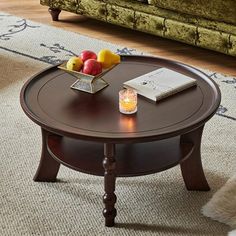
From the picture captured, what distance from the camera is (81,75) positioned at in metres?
2.17

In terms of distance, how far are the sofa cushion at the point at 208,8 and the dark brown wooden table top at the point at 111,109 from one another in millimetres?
1065

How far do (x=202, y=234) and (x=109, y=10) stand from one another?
2.20m

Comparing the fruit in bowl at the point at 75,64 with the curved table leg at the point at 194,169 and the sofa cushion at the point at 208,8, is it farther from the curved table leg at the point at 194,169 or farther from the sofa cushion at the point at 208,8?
the sofa cushion at the point at 208,8

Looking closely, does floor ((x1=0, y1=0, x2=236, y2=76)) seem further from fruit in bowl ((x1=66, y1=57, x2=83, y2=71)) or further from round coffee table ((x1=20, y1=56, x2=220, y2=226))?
fruit in bowl ((x1=66, y1=57, x2=83, y2=71))

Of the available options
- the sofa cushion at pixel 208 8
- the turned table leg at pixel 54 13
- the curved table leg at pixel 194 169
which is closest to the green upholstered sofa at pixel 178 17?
the sofa cushion at pixel 208 8

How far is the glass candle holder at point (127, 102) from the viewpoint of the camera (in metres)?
2.06

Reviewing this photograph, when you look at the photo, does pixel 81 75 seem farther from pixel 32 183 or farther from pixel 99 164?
pixel 32 183

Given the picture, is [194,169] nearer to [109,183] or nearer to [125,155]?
[125,155]

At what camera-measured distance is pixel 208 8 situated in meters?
3.42

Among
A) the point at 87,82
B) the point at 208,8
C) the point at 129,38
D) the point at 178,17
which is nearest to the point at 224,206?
the point at 87,82

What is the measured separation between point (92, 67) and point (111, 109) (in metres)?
0.18

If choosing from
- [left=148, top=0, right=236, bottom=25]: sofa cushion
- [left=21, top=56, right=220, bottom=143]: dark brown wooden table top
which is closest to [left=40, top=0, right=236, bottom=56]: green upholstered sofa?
[left=148, top=0, right=236, bottom=25]: sofa cushion

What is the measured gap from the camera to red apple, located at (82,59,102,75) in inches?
84.9

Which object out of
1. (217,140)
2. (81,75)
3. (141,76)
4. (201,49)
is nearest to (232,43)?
(201,49)
